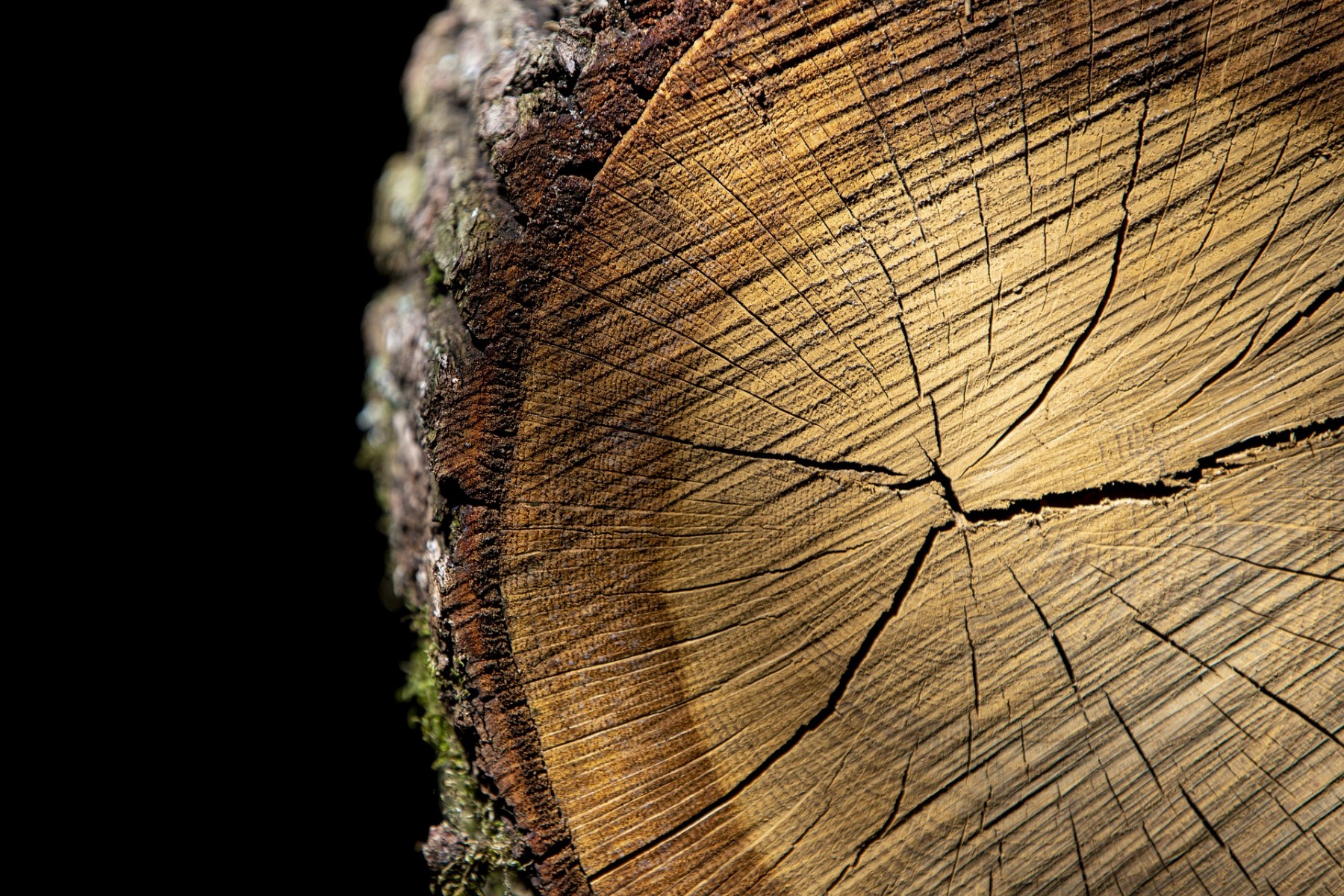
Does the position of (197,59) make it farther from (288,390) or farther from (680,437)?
(680,437)

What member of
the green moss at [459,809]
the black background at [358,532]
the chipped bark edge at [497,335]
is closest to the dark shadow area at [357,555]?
the black background at [358,532]

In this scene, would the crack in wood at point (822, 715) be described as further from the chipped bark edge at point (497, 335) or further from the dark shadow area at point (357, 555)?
the dark shadow area at point (357, 555)

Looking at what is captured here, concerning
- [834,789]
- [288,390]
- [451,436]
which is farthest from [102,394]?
[834,789]

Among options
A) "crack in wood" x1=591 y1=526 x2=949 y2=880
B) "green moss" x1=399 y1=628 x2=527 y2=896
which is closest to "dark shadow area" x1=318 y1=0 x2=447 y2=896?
"green moss" x1=399 y1=628 x2=527 y2=896

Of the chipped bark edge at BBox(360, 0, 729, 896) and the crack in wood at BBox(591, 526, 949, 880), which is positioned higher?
the chipped bark edge at BBox(360, 0, 729, 896)

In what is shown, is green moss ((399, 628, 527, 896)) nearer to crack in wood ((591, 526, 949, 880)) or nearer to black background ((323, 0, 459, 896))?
crack in wood ((591, 526, 949, 880))
